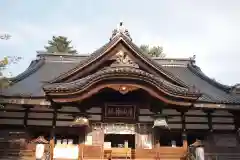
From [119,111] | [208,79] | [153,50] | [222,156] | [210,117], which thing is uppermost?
[153,50]

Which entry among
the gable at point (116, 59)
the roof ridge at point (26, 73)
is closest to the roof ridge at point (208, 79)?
the gable at point (116, 59)

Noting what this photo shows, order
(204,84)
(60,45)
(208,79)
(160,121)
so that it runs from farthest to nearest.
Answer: (60,45)
(208,79)
(204,84)
(160,121)

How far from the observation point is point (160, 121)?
13516 mm

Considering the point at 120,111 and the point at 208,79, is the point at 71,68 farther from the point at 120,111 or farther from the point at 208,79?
the point at 208,79

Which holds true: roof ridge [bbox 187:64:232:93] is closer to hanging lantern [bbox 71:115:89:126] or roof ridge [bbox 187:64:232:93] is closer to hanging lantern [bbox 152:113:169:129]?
hanging lantern [bbox 152:113:169:129]

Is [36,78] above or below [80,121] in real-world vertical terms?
above

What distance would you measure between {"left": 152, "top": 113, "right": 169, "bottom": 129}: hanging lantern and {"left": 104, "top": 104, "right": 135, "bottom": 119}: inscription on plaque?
126 centimetres

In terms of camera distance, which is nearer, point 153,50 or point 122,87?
point 122,87

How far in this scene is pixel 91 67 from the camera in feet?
49.1

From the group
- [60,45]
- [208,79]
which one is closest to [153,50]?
[60,45]

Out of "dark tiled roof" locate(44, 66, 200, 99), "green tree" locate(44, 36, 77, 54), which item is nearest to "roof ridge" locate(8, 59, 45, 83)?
"dark tiled roof" locate(44, 66, 200, 99)

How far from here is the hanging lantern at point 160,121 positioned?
44.0 feet

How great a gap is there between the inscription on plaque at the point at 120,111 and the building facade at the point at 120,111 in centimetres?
2

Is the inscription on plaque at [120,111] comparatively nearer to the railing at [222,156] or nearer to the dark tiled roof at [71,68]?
the dark tiled roof at [71,68]
